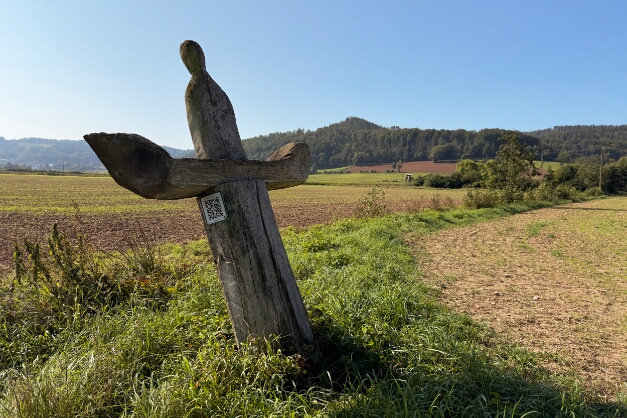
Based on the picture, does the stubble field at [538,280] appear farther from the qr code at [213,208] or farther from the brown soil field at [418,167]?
the brown soil field at [418,167]

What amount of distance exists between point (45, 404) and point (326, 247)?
6305 millimetres

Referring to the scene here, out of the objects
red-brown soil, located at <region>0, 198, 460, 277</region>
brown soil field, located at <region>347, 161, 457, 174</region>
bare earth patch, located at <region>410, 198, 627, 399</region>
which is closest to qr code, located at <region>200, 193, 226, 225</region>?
bare earth patch, located at <region>410, 198, 627, 399</region>

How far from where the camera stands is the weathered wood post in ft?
8.46

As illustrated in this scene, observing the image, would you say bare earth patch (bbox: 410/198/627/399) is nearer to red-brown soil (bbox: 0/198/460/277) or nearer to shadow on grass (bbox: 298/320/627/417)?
shadow on grass (bbox: 298/320/627/417)

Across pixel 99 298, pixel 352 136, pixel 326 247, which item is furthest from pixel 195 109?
pixel 352 136

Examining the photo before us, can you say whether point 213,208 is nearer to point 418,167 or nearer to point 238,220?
point 238,220

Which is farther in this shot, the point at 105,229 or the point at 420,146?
the point at 420,146

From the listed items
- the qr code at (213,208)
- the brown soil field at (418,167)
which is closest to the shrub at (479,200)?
the qr code at (213,208)

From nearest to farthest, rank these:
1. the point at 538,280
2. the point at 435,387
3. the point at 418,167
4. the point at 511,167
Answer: the point at 435,387 → the point at 538,280 → the point at 511,167 → the point at 418,167

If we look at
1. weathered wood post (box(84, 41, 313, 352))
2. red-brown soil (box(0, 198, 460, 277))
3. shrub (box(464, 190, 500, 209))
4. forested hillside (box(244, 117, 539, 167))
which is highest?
forested hillside (box(244, 117, 539, 167))

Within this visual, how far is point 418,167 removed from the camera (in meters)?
82.6

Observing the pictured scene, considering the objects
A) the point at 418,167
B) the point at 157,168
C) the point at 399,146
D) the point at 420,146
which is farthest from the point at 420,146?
the point at 157,168

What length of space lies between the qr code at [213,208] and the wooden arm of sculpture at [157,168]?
80 mm

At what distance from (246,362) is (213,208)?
43.8 inches
